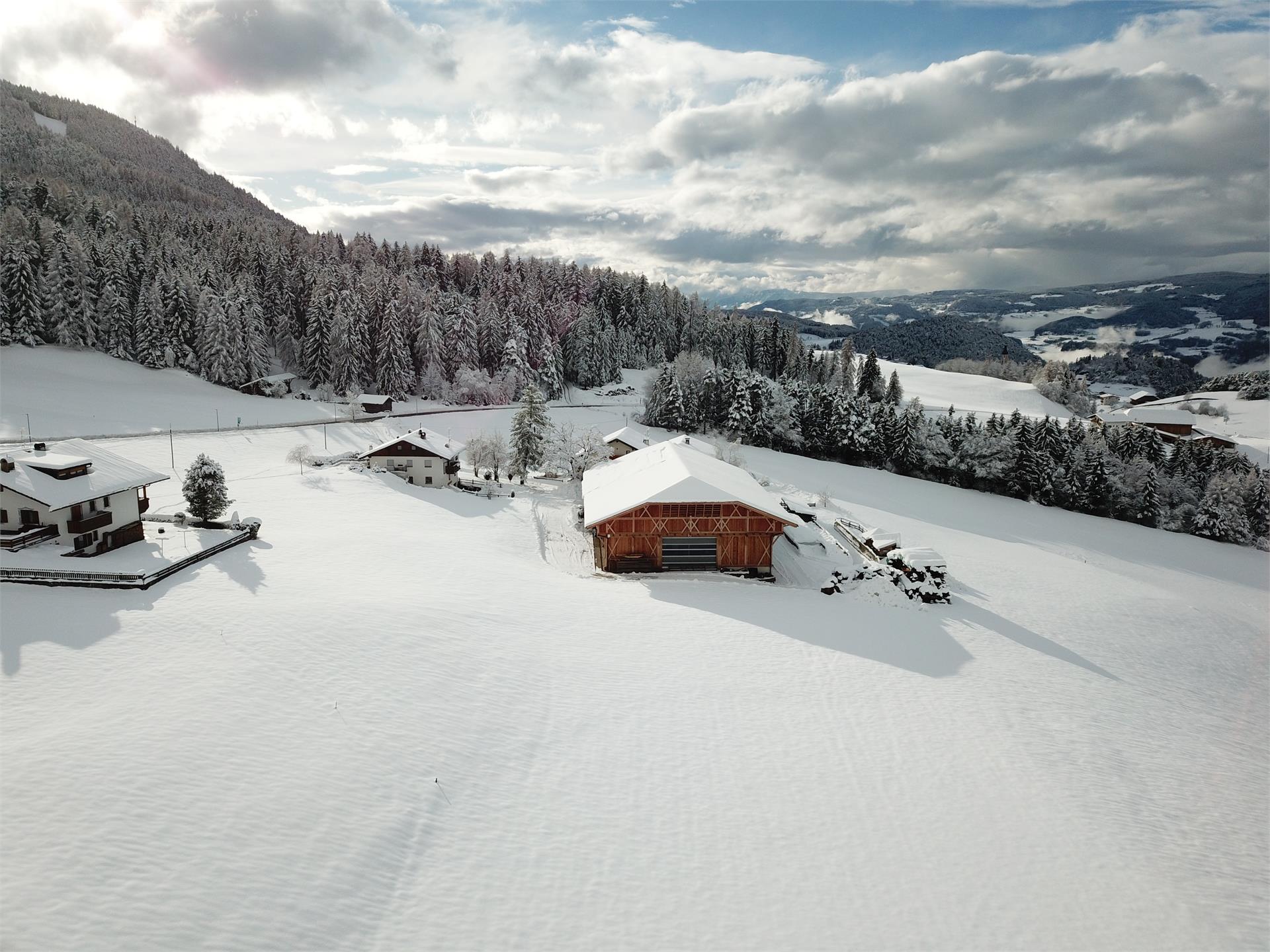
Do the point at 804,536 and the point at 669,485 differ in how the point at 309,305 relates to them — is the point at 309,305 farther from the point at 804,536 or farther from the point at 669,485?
the point at 804,536

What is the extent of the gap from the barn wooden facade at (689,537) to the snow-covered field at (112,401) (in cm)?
4363

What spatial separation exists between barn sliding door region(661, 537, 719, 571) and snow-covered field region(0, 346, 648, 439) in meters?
45.3

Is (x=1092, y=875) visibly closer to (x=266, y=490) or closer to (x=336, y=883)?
(x=336, y=883)

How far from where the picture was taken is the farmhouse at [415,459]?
42844 millimetres

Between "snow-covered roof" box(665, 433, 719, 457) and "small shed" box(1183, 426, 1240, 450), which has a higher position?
"snow-covered roof" box(665, 433, 719, 457)

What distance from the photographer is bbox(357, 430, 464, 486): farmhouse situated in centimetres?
4284

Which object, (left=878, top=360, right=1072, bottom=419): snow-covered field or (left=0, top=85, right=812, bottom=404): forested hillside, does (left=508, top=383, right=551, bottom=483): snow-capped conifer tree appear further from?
(left=878, top=360, right=1072, bottom=419): snow-covered field

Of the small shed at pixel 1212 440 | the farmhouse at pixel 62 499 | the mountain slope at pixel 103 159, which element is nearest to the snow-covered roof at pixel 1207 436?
the small shed at pixel 1212 440

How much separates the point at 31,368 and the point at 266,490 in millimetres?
44747

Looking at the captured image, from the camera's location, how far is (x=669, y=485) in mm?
28656

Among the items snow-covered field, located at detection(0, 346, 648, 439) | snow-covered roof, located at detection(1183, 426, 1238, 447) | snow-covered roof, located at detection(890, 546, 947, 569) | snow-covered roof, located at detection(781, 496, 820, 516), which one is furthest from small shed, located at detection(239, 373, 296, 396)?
snow-covered roof, located at detection(1183, 426, 1238, 447)

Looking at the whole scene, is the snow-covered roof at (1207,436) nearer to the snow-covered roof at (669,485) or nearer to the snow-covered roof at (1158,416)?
the snow-covered roof at (1158,416)

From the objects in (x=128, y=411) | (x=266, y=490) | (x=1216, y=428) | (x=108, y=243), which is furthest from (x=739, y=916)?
(x=1216, y=428)

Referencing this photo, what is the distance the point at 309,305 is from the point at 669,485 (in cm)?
6685
